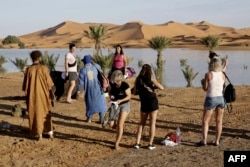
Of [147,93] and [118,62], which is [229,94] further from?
[118,62]

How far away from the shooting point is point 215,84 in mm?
7516

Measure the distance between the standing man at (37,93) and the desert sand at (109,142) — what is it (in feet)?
1.22

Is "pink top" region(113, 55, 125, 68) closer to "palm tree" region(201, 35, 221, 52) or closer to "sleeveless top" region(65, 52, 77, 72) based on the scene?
"sleeveless top" region(65, 52, 77, 72)

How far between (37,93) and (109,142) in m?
1.58

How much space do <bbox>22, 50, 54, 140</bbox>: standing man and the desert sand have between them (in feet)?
1.22

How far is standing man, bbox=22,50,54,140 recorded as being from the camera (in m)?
8.16

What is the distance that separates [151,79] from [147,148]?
4.01ft

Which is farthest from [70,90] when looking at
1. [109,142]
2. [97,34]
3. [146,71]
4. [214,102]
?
[97,34]

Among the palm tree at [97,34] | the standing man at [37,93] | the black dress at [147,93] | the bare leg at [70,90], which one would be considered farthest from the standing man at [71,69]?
the palm tree at [97,34]

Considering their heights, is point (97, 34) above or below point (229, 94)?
above

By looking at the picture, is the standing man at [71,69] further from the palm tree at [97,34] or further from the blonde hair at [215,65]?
the palm tree at [97,34]

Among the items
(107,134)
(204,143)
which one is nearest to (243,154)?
(204,143)

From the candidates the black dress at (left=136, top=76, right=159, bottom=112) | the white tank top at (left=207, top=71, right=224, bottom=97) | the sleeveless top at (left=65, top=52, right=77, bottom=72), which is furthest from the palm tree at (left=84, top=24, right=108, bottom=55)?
the white tank top at (left=207, top=71, right=224, bottom=97)

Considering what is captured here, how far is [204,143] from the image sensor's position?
788 centimetres
